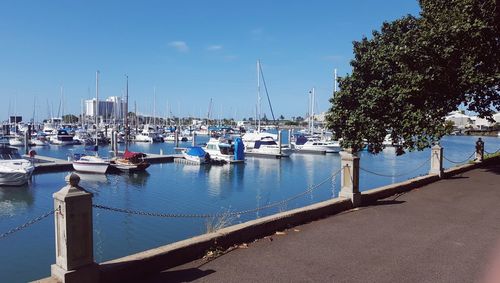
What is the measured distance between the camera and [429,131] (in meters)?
17.4

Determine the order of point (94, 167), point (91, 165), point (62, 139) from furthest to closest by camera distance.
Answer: point (62, 139) → point (91, 165) → point (94, 167)

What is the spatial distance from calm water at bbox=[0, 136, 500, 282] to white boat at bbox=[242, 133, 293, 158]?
24.2ft

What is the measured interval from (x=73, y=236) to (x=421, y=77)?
1484 cm

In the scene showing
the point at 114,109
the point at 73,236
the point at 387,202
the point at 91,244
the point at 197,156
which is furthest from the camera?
the point at 114,109

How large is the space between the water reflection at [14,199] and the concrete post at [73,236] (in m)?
→ 22.7

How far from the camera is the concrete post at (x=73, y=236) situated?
575 cm

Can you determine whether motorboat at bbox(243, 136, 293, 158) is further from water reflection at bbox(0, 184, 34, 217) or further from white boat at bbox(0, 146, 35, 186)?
water reflection at bbox(0, 184, 34, 217)

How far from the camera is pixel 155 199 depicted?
3012 cm

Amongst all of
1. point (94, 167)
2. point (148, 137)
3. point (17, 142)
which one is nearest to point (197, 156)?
point (94, 167)

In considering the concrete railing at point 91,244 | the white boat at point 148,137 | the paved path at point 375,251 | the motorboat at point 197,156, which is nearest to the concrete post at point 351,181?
the paved path at point 375,251

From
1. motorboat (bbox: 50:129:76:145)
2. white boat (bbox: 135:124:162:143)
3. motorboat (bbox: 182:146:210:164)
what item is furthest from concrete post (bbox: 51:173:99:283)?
white boat (bbox: 135:124:162:143)

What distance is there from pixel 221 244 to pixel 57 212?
323 cm

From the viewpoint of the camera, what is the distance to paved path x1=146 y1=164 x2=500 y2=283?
22.0 feet

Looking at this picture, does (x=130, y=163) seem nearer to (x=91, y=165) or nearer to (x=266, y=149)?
(x=91, y=165)
